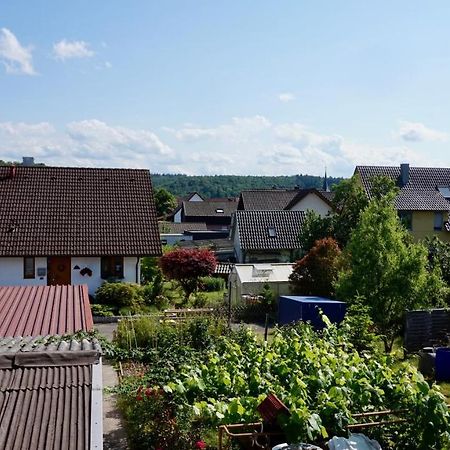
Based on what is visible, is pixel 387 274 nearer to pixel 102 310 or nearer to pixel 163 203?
pixel 102 310

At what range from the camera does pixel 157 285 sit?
1037 inches

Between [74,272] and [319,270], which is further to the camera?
[74,272]

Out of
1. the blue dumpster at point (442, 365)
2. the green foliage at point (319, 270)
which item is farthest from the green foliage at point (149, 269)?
the blue dumpster at point (442, 365)

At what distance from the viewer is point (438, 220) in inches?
1431

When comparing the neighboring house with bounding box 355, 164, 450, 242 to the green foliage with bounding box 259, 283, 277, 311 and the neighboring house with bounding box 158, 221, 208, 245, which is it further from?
the neighboring house with bounding box 158, 221, 208, 245

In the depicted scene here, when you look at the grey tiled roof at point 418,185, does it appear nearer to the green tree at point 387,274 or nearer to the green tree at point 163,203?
the green tree at point 387,274

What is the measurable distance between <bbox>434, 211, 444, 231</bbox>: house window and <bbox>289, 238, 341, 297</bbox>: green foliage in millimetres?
14816

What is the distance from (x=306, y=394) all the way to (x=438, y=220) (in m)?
30.8

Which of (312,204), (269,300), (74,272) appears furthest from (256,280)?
(312,204)

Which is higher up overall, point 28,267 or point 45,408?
point 45,408

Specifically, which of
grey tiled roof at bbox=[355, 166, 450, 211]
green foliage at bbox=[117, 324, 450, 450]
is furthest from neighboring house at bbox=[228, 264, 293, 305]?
green foliage at bbox=[117, 324, 450, 450]

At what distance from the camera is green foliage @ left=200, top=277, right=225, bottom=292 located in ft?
103

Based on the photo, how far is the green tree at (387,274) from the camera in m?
18.1

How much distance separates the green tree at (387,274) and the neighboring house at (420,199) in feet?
48.2
